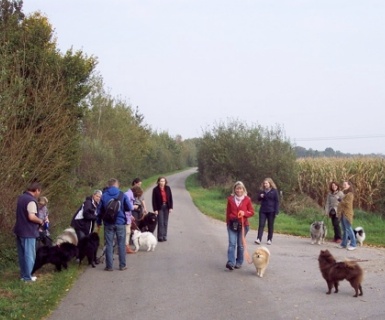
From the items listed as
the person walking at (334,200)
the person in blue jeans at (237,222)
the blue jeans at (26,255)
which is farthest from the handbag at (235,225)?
the person walking at (334,200)

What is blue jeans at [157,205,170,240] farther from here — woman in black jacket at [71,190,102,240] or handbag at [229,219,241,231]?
handbag at [229,219,241,231]

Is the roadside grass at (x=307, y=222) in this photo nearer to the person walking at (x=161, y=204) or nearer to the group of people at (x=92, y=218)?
the person walking at (x=161, y=204)

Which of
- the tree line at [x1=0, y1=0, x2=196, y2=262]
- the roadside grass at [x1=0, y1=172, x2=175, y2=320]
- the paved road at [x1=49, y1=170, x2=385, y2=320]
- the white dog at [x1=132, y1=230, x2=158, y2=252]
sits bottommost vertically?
the roadside grass at [x1=0, y1=172, x2=175, y2=320]

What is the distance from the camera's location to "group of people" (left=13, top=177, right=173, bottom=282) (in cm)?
971

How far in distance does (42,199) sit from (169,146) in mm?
71763

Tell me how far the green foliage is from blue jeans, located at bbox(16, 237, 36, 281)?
66.9 feet

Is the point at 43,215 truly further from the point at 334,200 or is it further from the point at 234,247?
the point at 334,200

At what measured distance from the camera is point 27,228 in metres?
9.71

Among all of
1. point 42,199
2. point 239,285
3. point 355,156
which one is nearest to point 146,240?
point 42,199

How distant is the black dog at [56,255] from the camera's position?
10477 mm

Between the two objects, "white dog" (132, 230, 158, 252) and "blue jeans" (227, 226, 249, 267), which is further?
"white dog" (132, 230, 158, 252)

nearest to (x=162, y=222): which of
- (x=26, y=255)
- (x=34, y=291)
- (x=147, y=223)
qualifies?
(x=147, y=223)

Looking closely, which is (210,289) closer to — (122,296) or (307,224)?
(122,296)

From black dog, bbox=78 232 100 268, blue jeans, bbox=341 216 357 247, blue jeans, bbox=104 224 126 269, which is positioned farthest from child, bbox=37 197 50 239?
blue jeans, bbox=341 216 357 247
